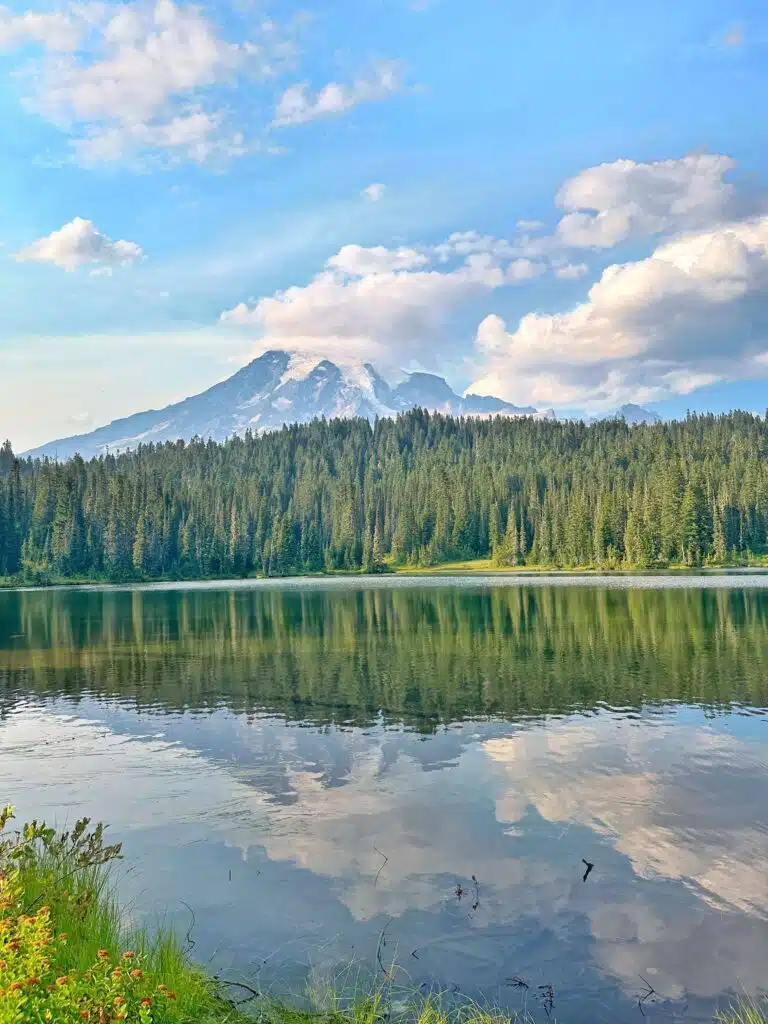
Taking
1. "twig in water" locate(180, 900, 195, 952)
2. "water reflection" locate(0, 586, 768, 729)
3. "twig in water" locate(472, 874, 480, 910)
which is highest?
"twig in water" locate(180, 900, 195, 952)

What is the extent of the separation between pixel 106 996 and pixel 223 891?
864 centimetres

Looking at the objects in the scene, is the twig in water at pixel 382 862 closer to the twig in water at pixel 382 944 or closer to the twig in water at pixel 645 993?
the twig in water at pixel 382 944

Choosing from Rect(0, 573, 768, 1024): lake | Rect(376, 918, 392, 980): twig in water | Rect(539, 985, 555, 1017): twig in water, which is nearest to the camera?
Rect(539, 985, 555, 1017): twig in water

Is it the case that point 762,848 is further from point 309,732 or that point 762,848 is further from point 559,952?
point 309,732

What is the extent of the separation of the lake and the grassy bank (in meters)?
0.99

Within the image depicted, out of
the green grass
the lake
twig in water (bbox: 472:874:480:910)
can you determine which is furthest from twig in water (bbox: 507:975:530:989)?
the green grass

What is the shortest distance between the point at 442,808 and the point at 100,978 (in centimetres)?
1363

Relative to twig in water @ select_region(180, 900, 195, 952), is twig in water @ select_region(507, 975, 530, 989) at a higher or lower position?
lower

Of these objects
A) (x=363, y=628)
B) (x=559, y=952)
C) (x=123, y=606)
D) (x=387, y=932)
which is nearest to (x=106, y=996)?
(x=387, y=932)

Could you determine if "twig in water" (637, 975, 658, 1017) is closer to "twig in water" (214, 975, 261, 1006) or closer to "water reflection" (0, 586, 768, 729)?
"twig in water" (214, 975, 261, 1006)

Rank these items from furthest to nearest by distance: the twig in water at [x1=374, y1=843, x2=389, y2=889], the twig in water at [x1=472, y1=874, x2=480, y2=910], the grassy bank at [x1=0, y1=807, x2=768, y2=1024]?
the twig in water at [x1=374, y1=843, x2=389, y2=889] → the twig in water at [x1=472, y1=874, x2=480, y2=910] → the grassy bank at [x1=0, y1=807, x2=768, y2=1024]

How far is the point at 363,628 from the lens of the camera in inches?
2783

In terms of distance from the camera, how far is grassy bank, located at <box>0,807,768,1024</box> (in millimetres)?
8758

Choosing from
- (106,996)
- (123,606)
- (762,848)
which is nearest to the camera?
(106,996)
